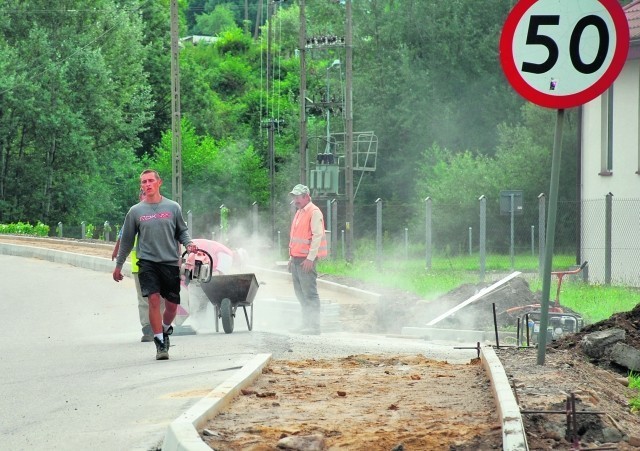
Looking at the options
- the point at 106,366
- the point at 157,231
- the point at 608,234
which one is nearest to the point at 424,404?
the point at 106,366

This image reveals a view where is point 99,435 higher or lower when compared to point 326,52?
lower

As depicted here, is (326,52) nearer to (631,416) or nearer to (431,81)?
(431,81)

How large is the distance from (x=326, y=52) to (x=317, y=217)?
63160 millimetres

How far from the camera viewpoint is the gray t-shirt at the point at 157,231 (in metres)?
13.0

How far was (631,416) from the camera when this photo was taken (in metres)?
8.12

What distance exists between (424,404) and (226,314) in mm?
7950

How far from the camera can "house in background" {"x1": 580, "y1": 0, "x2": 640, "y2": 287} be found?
24969 mm

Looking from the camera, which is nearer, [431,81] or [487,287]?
[487,287]

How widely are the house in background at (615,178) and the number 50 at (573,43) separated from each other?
16.0m

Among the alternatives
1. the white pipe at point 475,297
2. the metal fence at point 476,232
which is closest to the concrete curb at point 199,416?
the white pipe at point 475,297

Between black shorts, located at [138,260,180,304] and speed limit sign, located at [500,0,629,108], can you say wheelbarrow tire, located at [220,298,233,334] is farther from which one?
speed limit sign, located at [500,0,629,108]

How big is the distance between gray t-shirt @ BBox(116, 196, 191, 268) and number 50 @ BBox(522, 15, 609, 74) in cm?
524

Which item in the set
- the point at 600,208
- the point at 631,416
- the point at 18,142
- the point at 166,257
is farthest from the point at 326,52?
the point at 631,416

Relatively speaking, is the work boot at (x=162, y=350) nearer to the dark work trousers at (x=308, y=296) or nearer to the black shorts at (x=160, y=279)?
the black shorts at (x=160, y=279)
